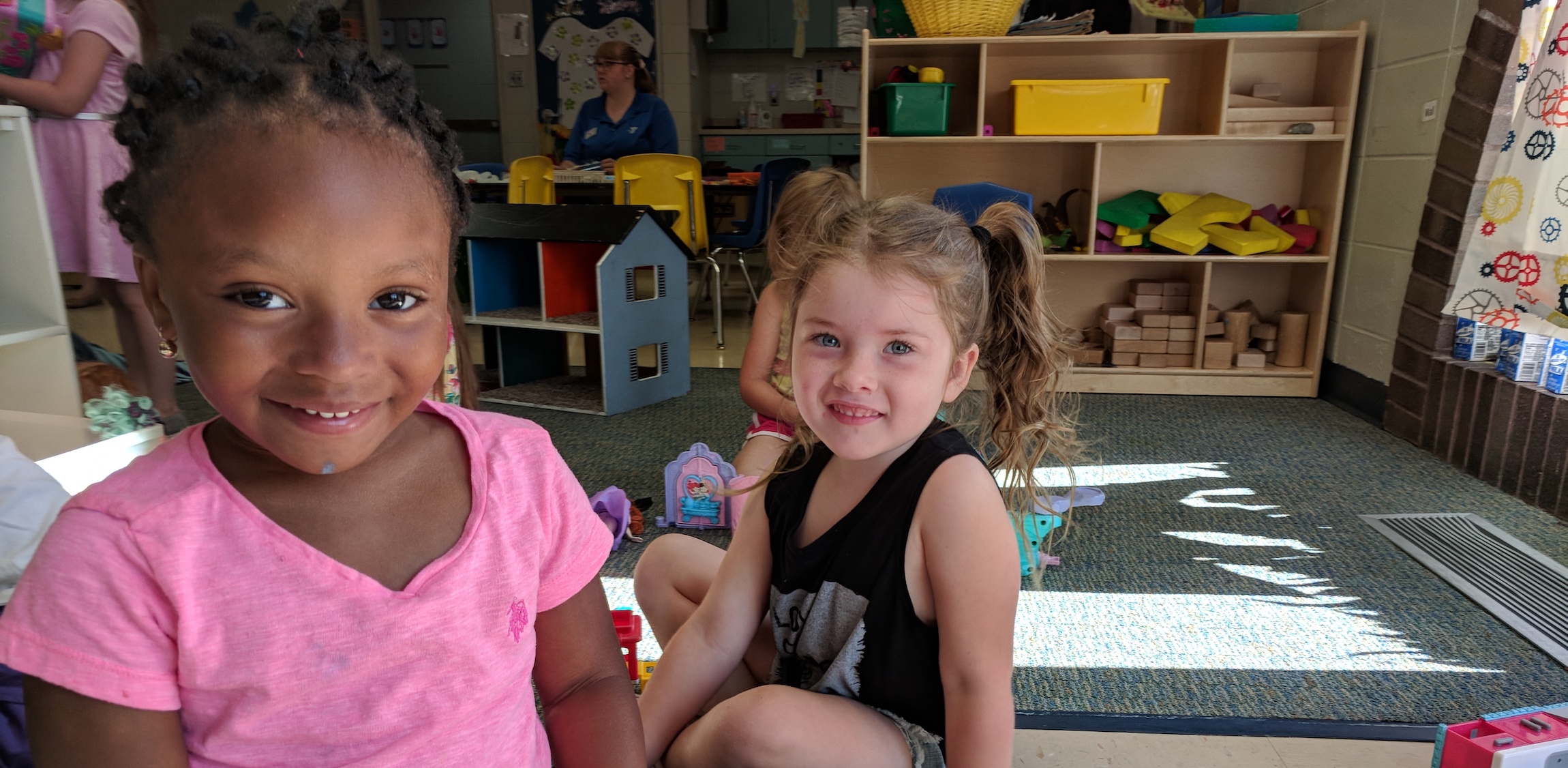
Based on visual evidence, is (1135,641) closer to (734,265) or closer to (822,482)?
(822,482)

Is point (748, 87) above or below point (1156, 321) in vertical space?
above

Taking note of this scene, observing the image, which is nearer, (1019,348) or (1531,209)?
(1019,348)

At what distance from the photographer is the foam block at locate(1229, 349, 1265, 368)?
3.36 m

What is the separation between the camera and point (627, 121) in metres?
4.30

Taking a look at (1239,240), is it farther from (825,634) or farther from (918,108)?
(825,634)

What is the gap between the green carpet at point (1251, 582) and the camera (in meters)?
1.40

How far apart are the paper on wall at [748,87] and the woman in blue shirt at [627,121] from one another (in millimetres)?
3512

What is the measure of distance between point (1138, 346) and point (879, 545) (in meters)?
2.85

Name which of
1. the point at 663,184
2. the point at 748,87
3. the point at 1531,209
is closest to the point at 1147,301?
the point at 1531,209

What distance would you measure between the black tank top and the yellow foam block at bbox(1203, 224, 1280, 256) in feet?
8.94

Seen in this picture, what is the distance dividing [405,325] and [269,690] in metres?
0.21

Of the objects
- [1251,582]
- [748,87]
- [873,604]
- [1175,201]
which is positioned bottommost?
[1251,582]

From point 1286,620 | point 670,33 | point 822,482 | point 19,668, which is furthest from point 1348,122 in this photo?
point 670,33

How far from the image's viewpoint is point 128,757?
1.63 ft
